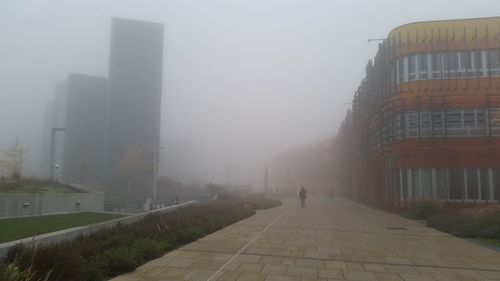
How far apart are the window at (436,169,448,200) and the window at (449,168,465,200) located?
0.88ft

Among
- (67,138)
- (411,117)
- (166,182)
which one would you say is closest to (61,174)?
(67,138)

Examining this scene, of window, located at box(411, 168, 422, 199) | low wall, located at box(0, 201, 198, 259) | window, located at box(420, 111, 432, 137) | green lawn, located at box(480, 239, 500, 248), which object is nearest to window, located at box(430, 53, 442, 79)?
window, located at box(420, 111, 432, 137)

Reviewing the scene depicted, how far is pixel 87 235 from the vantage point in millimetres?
10414

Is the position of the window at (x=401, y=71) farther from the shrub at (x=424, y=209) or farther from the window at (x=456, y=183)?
the shrub at (x=424, y=209)

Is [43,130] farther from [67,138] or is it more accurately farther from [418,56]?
[418,56]

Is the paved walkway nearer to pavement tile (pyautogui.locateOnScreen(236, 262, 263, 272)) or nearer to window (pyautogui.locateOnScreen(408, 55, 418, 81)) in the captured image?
pavement tile (pyautogui.locateOnScreen(236, 262, 263, 272))

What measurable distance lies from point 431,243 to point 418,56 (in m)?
16.9

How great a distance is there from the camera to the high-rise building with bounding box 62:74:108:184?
8962cm

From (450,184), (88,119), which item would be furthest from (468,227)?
(88,119)

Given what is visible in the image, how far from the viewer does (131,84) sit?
88.4 meters

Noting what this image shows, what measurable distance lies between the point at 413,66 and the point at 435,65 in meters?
1.24

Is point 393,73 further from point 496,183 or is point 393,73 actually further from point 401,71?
point 496,183

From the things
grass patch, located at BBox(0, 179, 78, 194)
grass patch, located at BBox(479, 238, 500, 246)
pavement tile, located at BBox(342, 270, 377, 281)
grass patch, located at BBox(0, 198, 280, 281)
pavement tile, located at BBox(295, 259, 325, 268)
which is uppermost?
grass patch, located at BBox(0, 179, 78, 194)

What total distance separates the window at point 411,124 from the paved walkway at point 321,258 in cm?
1281
